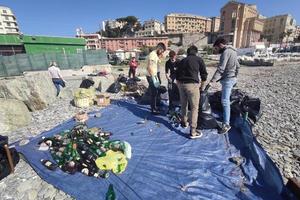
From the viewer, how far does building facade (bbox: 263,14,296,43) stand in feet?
292

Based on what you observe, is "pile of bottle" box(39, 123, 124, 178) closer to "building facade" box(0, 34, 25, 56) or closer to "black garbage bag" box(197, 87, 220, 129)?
"black garbage bag" box(197, 87, 220, 129)

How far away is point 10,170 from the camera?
10.9ft

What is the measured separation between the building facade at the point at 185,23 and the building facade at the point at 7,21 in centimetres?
6628

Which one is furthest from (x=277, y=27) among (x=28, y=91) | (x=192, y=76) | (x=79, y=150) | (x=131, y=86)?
(x=79, y=150)

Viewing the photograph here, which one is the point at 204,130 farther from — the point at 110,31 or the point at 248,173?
the point at 110,31

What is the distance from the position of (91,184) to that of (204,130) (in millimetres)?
2695

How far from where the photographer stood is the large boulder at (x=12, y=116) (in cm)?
514

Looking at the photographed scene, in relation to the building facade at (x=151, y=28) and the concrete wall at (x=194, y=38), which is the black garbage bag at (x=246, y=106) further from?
the building facade at (x=151, y=28)

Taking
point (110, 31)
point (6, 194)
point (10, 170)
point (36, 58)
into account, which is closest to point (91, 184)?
point (6, 194)

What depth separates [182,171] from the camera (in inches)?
124

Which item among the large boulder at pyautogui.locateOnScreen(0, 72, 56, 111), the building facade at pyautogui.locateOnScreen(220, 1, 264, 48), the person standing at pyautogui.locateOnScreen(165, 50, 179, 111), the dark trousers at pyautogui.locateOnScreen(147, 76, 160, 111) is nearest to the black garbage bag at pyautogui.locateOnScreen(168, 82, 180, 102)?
the person standing at pyautogui.locateOnScreen(165, 50, 179, 111)

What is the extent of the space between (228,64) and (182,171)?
7.52ft

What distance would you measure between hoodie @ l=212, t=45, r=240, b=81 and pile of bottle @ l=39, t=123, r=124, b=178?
247cm

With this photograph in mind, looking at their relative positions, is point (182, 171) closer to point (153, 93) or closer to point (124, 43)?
point (153, 93)
